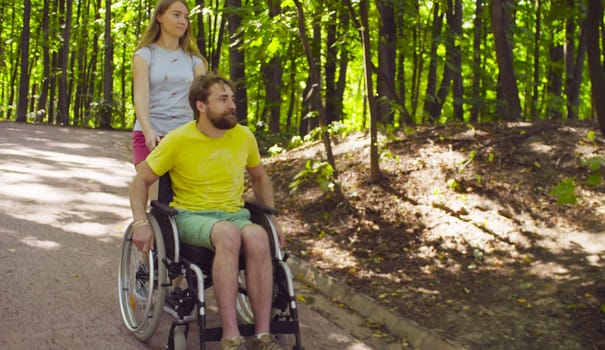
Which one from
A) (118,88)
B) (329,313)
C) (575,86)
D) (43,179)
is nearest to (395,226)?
(329,313)

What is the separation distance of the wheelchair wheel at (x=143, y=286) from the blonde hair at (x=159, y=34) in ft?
4.05

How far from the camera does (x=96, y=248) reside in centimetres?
580

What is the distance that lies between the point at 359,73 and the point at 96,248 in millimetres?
22068

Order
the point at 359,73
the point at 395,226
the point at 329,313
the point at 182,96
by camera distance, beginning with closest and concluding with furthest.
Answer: the point at 182,96
the point at 329,313
the point at 395,226
the point at 359,73

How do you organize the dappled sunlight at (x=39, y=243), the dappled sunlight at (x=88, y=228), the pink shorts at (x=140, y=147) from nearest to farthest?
1. the pink shorts at (x=140, y=147)
2. the dappled sunlight at (x=39, y=243)
3. the dappled sunlight at (x=88, y=228)

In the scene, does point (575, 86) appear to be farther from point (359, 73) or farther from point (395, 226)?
point (359, 73)

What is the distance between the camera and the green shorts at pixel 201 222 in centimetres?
359

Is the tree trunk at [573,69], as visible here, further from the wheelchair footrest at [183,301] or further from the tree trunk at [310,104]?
the wheelchair footrest at [183,301]

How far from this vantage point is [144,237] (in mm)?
3662

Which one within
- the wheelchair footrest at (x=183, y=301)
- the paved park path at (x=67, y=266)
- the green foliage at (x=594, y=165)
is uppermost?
the green foliage at (x=594, y=165)

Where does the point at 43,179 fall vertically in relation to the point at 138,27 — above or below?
below

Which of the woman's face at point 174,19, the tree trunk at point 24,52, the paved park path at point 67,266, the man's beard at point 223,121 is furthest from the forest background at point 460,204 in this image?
the tree trunk at point 24,52

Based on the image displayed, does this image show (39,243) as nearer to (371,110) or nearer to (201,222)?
(201,222)

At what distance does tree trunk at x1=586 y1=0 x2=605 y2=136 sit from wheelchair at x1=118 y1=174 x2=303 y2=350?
2.14 m
